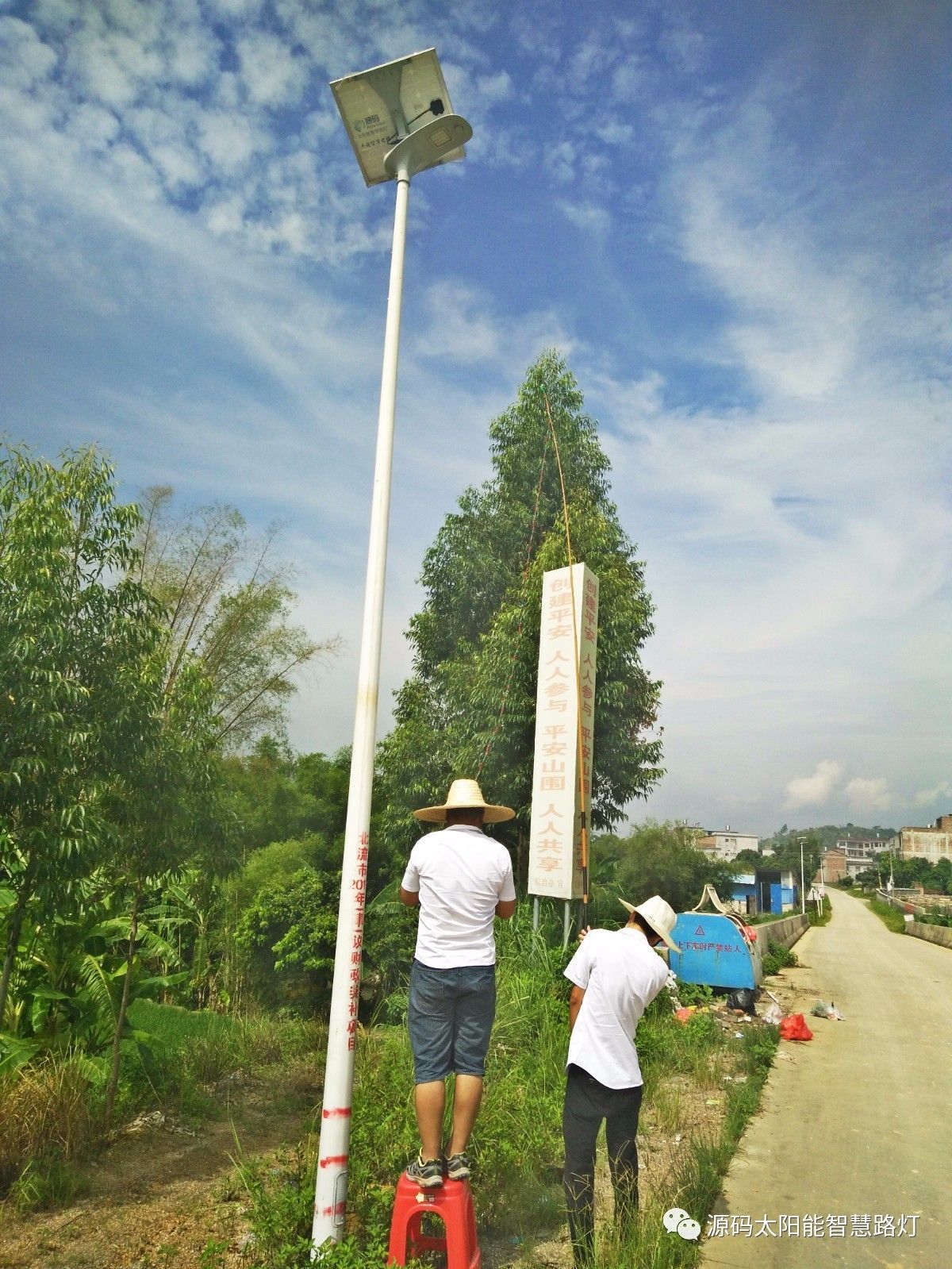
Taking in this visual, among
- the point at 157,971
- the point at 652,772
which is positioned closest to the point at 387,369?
the point at 157,971

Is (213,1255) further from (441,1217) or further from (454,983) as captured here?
(454,983)

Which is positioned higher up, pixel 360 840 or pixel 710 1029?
pixel 360 840

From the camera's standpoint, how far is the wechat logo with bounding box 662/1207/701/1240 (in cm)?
302

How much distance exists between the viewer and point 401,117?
382 centimetres

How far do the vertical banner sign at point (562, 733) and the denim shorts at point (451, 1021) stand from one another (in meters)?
3.77

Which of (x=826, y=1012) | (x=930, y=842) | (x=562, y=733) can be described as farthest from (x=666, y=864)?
(x=930, y=842)

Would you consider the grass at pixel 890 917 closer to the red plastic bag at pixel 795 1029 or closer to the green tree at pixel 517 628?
the green tree at pixel 517 628

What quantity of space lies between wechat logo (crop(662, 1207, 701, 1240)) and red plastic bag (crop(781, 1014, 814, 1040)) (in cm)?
472

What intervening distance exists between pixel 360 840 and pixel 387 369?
2019 millimetres

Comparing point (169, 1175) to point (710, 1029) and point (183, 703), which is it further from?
point (710, 1029)

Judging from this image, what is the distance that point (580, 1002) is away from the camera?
3.19 metres

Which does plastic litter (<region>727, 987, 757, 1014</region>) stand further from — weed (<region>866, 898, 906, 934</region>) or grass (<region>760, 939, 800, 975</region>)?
weed (<region>866, 898, 906, 934</region>)

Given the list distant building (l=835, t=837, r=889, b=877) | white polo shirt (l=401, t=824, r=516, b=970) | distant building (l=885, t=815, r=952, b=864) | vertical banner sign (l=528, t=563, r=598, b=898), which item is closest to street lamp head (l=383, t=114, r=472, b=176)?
white polo shirt (l=401, t=824, r=516, b=970)

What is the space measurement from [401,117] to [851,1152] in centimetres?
566
